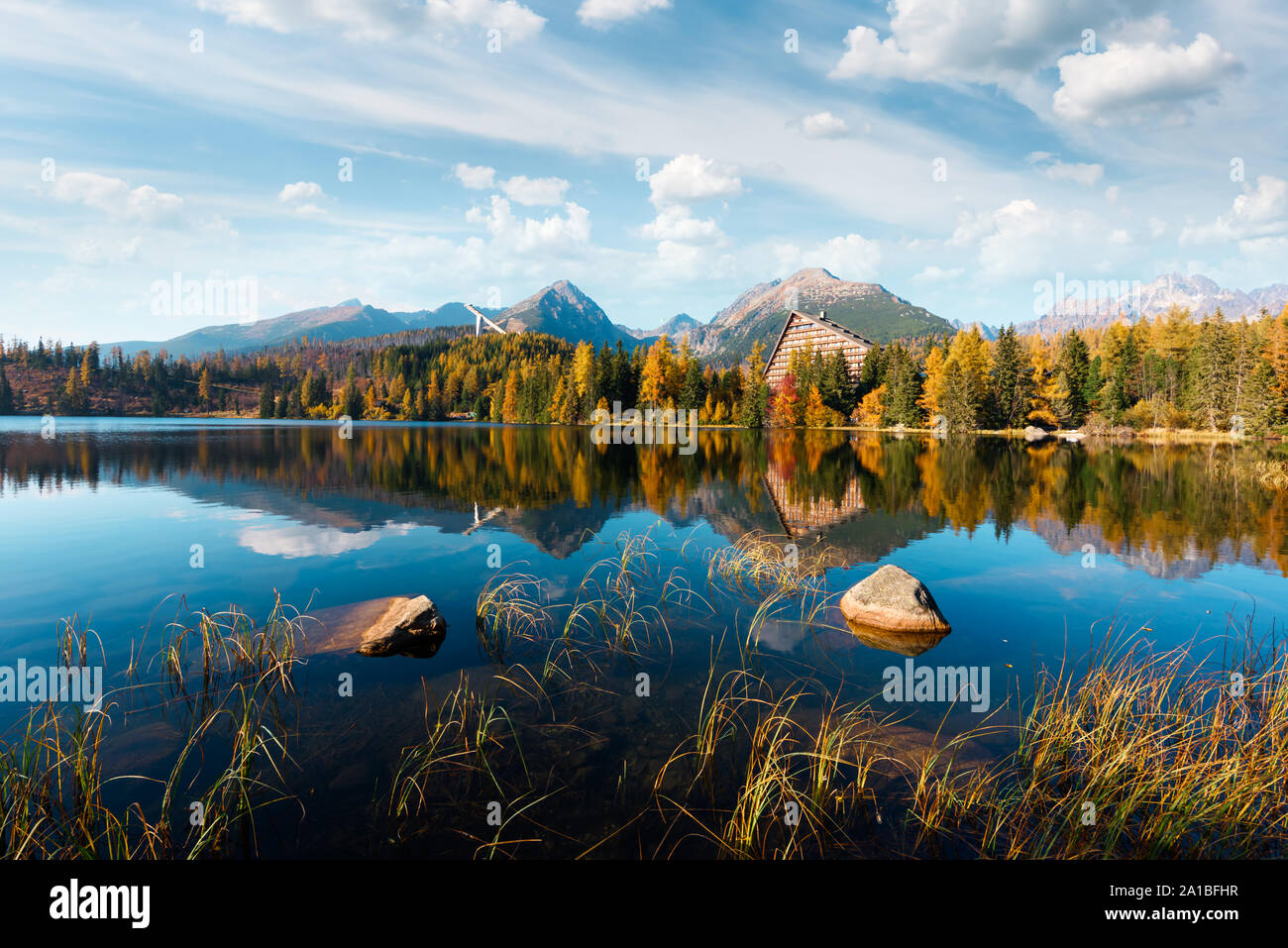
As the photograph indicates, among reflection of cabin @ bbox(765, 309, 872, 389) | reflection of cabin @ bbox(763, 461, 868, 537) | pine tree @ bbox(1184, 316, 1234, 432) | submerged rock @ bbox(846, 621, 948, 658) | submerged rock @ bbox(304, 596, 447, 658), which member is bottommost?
submerged rock @ bbox(846, 621, 948, 658)

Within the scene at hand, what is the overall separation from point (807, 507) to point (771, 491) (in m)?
4.67

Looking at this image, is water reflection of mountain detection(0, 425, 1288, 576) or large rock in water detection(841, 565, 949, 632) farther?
water reflection of mountain detection(0, 425, 1288, 576)

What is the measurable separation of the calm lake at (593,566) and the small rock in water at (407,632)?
29cm

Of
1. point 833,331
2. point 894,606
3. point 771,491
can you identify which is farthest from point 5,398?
point 894,606

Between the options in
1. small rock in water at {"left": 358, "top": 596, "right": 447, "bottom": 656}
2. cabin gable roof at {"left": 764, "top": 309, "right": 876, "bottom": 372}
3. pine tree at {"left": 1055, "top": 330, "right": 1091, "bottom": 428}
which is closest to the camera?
small rock in water at {"left": 358, "top": 596, "right": 447, "bottom": 656}

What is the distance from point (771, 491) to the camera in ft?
97.0

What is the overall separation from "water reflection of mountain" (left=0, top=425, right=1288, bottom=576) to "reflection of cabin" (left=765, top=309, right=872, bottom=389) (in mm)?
75633

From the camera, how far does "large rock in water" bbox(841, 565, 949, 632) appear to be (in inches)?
437

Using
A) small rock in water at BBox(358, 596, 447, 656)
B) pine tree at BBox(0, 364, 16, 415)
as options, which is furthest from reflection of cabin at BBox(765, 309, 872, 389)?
pine tree at BBox(0, 364, 16, 415)

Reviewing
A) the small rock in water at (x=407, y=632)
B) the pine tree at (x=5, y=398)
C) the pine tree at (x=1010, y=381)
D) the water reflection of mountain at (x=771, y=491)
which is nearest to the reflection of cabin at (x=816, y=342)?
the pine tree at (x=1010, y=381)

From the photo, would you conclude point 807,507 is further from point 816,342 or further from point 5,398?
point 5,398

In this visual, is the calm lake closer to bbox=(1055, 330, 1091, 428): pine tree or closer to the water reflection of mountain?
the water reflection of mountain

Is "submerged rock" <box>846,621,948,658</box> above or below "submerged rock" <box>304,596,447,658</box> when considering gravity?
below
